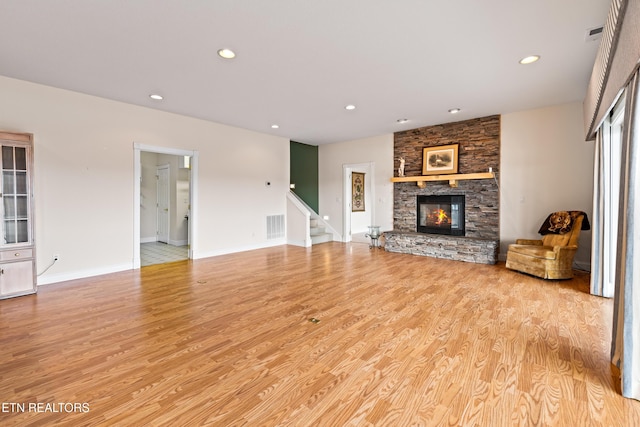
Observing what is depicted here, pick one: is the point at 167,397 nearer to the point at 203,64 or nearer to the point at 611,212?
the point at 203,64

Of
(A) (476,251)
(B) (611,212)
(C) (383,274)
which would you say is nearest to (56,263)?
(C) (383,274)

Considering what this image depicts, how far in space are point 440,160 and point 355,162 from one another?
230cm

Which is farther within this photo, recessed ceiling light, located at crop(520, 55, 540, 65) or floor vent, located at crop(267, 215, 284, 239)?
floor vent, located at crop(267, 215, 284, 239)

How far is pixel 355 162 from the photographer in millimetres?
7801

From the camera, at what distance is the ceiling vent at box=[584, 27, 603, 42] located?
2.67m

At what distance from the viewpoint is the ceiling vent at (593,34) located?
8.77 ft

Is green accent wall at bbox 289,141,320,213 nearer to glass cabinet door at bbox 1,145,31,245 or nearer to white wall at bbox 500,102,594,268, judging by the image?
white wall at bbox 500,102,594,268

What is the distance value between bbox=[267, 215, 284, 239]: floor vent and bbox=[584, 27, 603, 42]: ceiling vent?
6256mm

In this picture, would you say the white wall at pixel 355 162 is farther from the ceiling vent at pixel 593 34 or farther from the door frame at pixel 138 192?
the ceiling vent at pixel 593 34

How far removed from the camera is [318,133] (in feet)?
23.0

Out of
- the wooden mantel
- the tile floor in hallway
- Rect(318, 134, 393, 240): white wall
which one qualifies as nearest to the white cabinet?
the tile floor in hallway

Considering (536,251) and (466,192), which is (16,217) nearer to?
(536,251)

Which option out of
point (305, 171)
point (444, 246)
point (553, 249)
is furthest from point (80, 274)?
point (553, 249)

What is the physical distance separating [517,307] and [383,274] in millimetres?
1828
